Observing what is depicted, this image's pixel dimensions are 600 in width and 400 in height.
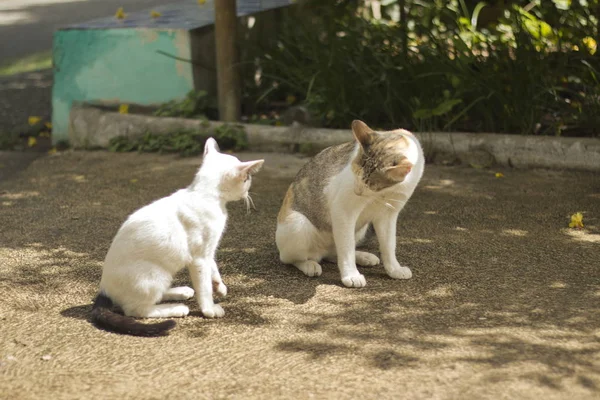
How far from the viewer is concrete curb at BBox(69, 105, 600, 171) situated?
261 inches

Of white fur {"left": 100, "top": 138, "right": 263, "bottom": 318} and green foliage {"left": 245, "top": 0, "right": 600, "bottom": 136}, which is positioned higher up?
green foliage {"left": 245, "top": 0, "right": 600, "bottom": 136}

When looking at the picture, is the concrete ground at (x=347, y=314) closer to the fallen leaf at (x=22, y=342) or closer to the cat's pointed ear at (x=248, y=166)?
the fallen leaf at (x=22, y=342)

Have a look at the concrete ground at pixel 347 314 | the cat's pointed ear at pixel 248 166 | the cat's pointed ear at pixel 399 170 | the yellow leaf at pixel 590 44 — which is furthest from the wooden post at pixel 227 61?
the cat's pointed ear at pixel 399 170

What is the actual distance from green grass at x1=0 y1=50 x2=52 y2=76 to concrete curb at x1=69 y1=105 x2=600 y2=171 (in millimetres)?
3790

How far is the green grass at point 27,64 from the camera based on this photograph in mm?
11555

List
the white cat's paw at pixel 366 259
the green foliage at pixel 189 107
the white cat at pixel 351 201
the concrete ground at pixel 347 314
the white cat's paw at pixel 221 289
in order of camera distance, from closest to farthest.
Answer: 1. the concrete ground at pixel 347 314
2. the white cat at pixel 351 201
3. the white cat's paw at pixel 221 289
4. the white cat's paw at pixel 366 259
5. the green foliage at pixel 189 107

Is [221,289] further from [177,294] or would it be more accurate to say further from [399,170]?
[399,170]

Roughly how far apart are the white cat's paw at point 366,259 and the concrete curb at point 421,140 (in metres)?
2.46

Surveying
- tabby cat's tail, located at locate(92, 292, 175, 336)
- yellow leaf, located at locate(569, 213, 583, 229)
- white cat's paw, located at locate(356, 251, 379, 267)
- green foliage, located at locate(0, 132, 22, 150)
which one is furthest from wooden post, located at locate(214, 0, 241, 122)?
tabby cat's tail, located at locate(92, 292, 175, 336)

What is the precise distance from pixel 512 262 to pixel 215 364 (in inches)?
83.6

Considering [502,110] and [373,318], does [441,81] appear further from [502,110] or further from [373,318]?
[373,318]

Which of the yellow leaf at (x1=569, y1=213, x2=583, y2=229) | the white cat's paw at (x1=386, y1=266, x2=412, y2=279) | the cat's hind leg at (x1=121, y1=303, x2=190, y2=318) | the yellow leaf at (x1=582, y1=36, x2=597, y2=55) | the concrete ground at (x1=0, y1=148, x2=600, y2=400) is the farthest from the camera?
the yellow leaf at (x1=582, y1=36, x2=597, y2=55)

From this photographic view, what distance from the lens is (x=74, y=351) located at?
143 inches

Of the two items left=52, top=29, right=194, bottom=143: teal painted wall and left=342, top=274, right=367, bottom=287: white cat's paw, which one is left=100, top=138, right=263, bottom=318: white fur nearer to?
left=342, top=274, right=367, bottom=287: white cat's paw
